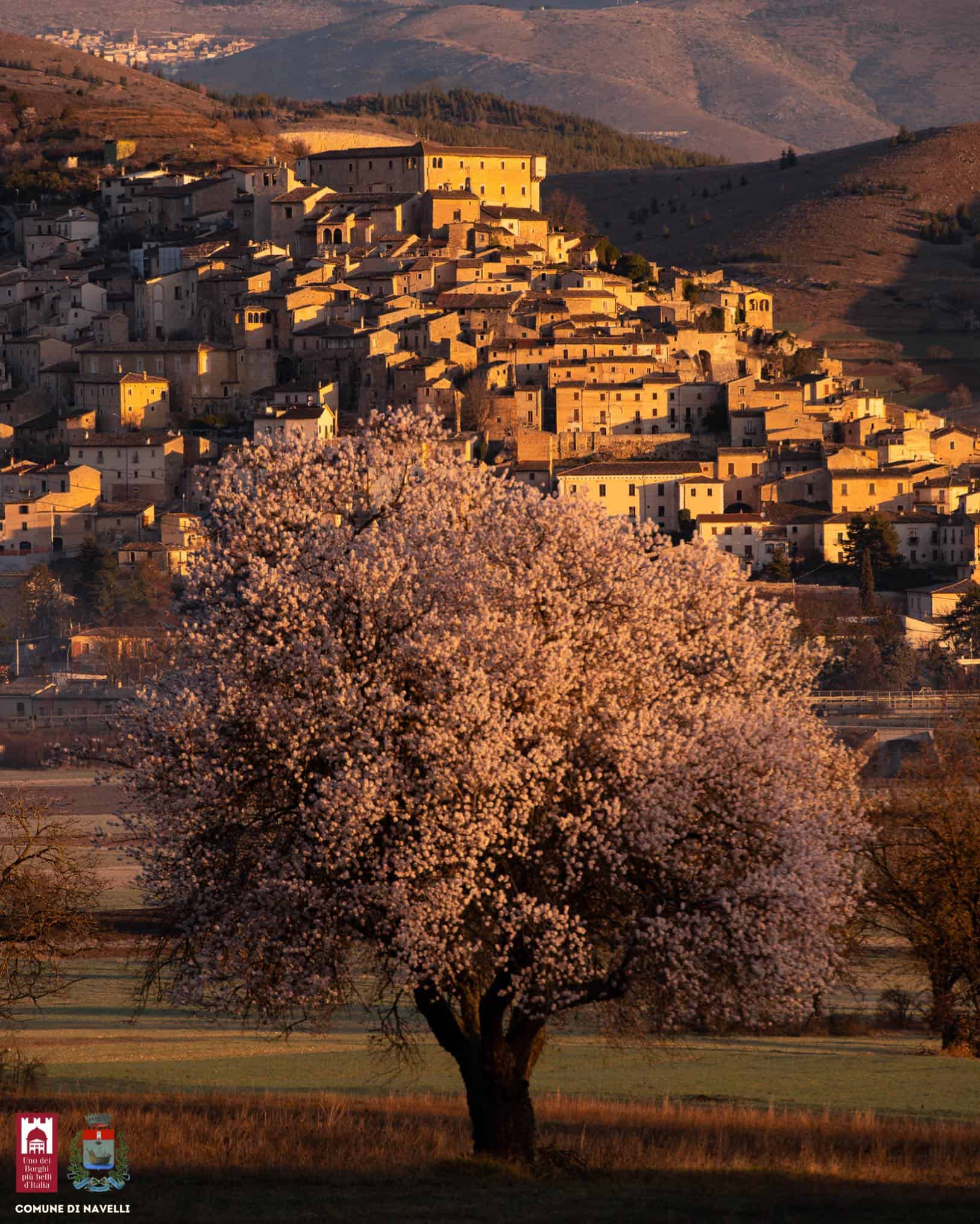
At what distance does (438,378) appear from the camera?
3211 inches

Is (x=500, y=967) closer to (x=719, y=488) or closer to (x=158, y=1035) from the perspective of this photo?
(x=158, y=1035)

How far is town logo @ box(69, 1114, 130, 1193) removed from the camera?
16.3 metres

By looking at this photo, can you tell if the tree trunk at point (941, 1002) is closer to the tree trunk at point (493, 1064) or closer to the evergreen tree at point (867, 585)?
the tree trunk at point (493, 1064)

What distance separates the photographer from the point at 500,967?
58.8ft

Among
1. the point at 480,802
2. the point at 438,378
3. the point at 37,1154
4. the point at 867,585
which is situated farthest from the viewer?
the point at 438,378

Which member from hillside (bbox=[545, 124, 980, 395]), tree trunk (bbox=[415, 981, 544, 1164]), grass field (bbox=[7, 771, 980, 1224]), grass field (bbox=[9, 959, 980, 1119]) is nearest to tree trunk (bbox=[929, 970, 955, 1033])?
grass field (bbox=[9, 959, 980, 1119])

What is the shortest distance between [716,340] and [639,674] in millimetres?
72207

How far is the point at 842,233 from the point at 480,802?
13198 centimetres

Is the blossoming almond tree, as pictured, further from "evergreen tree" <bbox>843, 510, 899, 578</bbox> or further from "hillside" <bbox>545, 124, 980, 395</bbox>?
"hillside" <bbox>545, 124, 980, 395</bbox>

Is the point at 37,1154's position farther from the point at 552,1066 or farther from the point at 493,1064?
the point at 552,1066

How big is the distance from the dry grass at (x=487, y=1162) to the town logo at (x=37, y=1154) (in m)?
0.55

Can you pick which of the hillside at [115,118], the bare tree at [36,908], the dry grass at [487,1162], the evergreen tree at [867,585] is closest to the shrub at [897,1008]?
the dry grass at [487,1162]

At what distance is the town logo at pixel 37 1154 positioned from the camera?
16156mm

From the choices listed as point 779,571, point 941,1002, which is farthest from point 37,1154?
point 779,571
